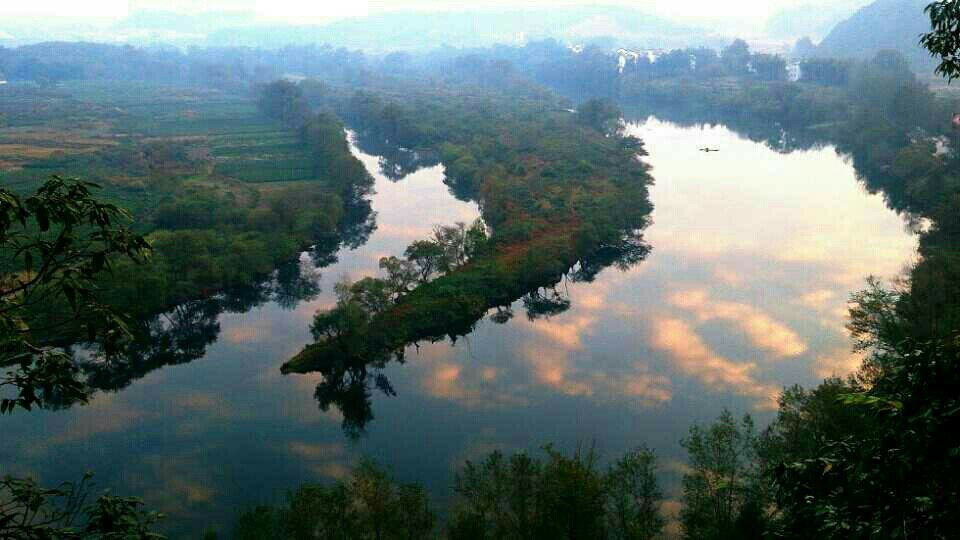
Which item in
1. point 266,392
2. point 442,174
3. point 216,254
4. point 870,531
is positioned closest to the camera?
point 870,531

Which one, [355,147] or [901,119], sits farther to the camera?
[355,147]

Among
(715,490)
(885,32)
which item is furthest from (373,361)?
(885,32)

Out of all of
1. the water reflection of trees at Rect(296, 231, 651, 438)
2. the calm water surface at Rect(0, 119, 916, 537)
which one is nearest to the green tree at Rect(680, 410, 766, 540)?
the calm water surface at Rect(0, 119, 916, 537)

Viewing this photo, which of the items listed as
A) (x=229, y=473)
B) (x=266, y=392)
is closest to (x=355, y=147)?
(x=266, y=392)

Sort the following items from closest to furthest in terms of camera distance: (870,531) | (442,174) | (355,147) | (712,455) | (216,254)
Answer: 1. (870,531)
2. (712,455)
3. (216,254)
4. (442,174)
5. (355,147)

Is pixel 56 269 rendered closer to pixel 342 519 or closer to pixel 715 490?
pixel 342 519

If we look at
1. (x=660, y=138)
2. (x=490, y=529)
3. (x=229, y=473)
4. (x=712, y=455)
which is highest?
(x=660, y=138)

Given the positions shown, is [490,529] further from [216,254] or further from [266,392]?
[216,254]

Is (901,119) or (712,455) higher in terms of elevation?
(901,119)

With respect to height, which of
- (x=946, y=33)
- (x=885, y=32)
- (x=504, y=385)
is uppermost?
(x=885, y=32)
